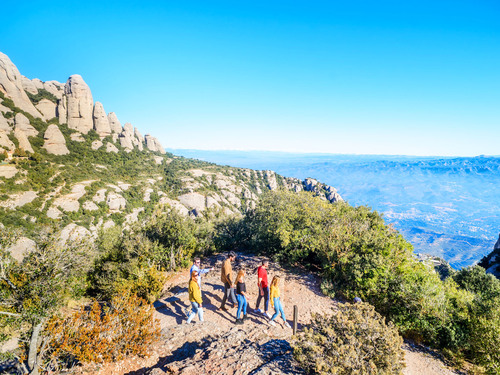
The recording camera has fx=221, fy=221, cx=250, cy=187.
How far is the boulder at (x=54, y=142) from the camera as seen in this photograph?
190ft

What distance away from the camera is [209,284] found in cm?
1176

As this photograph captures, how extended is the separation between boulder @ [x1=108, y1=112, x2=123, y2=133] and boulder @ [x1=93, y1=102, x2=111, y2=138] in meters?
4.97

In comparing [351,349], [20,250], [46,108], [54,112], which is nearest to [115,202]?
[20,250]

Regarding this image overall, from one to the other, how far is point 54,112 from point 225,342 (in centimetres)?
9052

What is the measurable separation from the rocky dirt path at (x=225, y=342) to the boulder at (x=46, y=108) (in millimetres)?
82725

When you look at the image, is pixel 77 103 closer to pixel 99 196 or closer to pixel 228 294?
pixel 99 196

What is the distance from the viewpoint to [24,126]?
5722 cm

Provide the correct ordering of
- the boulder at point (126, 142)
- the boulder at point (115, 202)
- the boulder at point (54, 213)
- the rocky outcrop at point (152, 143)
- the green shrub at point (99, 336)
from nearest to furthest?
the green shrub at point (99, 336), the boulder at point (54, 213), the boulder at point (115, 202), the boulder at point (126, 142), the rocky outcrop at point (152, 143)

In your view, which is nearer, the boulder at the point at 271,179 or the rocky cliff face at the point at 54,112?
the rocky cliff face at the point at 54,112

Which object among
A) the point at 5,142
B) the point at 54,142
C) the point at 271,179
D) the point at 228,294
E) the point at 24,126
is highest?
the point at 24,126

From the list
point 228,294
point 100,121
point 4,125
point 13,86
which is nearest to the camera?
point 228,294

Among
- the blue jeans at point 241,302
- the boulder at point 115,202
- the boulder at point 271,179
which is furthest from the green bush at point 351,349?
the boulder at point 271,179

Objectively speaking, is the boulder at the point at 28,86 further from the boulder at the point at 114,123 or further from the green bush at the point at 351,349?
the green bush at the point at 351,349

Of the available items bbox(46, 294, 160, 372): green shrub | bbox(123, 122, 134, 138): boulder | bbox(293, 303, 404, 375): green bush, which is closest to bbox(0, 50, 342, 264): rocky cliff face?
bbox(123, 122, 134, 138): boulder
